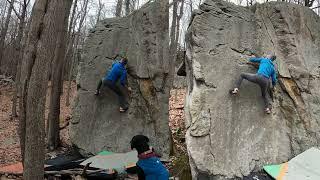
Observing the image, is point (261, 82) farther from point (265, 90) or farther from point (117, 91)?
point (117, 91)

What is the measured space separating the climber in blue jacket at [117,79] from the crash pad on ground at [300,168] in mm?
4583

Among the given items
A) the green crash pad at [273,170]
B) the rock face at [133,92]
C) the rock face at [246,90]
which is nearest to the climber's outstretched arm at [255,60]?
the rock face at [246,90]

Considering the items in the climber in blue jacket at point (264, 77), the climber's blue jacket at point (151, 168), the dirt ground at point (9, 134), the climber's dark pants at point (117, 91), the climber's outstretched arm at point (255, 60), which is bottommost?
the dirt ground at point (9, 134)

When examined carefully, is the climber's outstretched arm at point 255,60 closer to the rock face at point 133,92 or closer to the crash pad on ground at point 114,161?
the rock face at point 133,92

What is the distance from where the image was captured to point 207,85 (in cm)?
872

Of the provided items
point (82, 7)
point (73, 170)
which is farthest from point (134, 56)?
point (82, 7)

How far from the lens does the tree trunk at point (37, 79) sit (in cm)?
593

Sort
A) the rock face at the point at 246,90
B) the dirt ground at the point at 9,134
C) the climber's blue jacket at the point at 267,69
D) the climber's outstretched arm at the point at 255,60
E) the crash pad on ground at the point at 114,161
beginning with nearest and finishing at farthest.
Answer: the rock face at the point at 246,90, the climber's blue jacket at the point at 267,69, the crash pad on ground at the point at 114,161, the climber's outstretched arm at the point at 255,60, the dirt ground at the point at 9,134

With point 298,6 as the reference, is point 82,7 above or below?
above

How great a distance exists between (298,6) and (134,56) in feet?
15.5

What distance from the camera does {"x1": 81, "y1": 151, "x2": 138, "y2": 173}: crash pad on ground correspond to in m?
9.01

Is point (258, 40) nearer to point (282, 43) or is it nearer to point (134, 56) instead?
point (282, 43)

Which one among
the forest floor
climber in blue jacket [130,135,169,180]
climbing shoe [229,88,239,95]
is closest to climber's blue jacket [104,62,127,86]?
the forest floor

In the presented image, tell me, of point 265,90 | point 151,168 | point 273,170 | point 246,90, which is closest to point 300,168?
point 273,170
